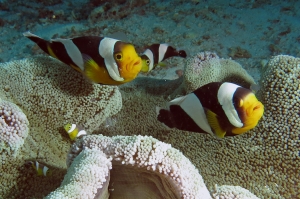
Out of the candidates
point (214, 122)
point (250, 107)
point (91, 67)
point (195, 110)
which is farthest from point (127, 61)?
point (250, 107)

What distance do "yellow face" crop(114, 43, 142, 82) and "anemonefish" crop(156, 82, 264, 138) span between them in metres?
0.27

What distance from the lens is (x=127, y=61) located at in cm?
145

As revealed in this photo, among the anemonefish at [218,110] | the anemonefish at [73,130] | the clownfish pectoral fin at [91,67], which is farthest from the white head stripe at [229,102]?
the anemonefish at [73,130]

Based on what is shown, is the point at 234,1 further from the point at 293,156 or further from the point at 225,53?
the point at 293,156

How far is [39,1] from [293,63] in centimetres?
500

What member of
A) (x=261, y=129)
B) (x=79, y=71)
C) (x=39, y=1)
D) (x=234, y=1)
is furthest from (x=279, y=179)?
(x=39, y=1)

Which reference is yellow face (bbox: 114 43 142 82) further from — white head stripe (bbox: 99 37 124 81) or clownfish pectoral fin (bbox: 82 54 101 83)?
clownfish pectoral fin (bbox: 82 54 101 83)

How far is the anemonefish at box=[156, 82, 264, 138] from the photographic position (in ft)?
4.21

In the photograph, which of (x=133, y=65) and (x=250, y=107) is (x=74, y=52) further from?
(x=250, y=107)

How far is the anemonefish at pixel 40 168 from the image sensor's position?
149 centimetres

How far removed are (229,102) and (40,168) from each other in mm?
1014

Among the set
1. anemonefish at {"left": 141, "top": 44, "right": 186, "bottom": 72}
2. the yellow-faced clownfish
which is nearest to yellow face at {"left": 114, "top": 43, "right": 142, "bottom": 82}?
the yellow-faced clownfish

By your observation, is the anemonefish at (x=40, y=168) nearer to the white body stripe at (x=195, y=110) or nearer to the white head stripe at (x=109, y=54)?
the white head stripe at (x=109, y=54)

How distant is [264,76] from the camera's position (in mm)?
1720
